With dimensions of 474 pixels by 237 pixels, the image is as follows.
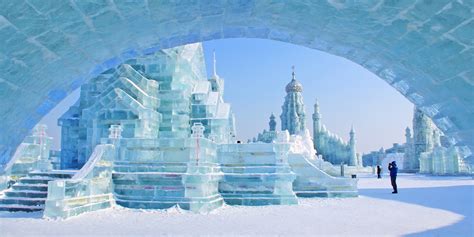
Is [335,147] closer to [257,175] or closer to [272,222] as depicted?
[257,175]

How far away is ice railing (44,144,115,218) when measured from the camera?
34.9ft

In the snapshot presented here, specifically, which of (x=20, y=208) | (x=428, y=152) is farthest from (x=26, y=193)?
(x=428, y=152)

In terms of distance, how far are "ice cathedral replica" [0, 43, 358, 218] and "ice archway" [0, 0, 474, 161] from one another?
294 inches

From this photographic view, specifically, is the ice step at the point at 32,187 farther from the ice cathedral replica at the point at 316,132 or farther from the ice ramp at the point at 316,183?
the ice cathedral replica at the point at 316,132

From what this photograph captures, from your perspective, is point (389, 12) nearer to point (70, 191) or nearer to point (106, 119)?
point (70, 191)

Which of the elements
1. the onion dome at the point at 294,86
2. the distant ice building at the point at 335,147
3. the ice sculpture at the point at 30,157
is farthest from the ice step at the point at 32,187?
the onion dome at the point at 294,86

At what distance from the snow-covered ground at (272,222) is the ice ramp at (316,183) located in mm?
3240

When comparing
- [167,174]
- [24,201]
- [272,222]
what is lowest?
[272,222]

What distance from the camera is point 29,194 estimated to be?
12.9 m

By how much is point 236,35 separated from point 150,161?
31.4 ft

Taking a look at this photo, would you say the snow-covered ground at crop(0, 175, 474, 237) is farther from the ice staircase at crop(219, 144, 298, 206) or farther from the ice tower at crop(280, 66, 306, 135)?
the ice tower at crop(280, 66, 306, 135)

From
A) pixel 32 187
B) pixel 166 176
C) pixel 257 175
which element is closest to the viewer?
pixel 166 176

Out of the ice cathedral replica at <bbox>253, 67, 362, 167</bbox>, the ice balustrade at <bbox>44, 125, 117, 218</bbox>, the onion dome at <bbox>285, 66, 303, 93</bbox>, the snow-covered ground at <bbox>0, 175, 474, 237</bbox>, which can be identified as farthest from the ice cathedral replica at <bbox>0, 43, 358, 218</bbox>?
the onion dome at <bbox>285, 66, 303, 93</bbox>

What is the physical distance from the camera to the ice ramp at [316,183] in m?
16.7
